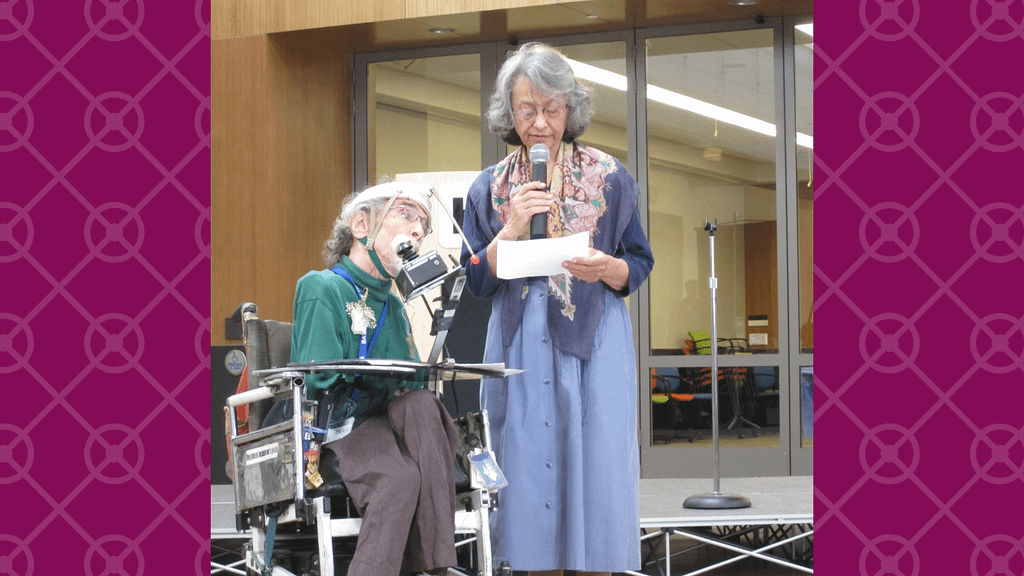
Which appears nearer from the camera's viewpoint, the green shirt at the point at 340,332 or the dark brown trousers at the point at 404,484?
the dark brown trousers at the point at 404,484

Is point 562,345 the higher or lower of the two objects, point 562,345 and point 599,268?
the lower

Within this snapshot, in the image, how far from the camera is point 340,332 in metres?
2.19

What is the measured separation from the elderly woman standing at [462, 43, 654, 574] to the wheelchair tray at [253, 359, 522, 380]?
0.15 metres

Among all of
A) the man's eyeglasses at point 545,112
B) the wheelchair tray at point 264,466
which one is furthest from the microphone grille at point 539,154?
the wheelchair tray at point 264,466

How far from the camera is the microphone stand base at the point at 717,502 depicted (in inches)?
154

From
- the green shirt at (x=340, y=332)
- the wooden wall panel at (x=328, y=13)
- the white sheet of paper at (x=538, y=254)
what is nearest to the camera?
the white sheet of paper at (x=538, y=254)

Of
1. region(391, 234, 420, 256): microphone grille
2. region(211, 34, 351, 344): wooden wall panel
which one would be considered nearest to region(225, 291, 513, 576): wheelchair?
region(391, 234, 420, 256): microphone grille

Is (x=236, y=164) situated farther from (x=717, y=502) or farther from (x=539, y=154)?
(x=539, y=154)

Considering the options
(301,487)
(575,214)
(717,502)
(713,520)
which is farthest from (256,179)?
(301,487)

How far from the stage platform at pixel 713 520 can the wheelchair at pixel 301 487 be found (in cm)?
69

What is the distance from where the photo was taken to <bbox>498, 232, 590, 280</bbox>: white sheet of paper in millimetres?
2023

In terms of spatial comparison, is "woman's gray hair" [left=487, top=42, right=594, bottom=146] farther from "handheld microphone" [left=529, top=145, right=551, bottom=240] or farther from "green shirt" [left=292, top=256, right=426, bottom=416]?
"green shirt" [left=292, top=256, right=426, bottom=416]

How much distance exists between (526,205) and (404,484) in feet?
1.98

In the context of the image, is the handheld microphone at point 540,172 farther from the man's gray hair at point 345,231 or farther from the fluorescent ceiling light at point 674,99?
the fluorescent ceiling light at point 674,99
